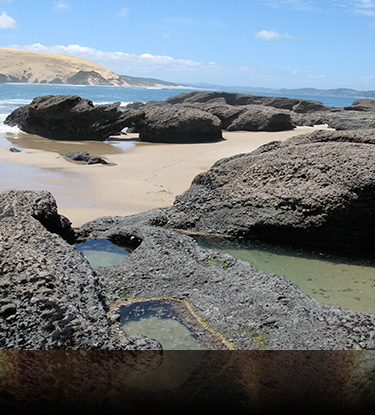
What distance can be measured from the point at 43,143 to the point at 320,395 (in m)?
13.0

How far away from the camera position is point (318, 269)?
3.97 meters

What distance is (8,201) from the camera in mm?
3850

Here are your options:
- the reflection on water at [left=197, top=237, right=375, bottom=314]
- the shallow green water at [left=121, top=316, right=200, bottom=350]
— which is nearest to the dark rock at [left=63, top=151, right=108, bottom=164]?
the reflection on water at [left=197, top=237, right=375, bottom=314]

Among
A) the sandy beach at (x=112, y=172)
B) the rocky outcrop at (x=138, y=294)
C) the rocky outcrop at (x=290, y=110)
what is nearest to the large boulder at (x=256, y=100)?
the rocky outcrop at (x=290, y=110)

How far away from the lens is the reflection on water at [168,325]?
8.39ft

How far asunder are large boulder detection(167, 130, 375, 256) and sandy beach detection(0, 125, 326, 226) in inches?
48.7

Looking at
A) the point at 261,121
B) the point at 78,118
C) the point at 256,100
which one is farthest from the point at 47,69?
the point at 261,121

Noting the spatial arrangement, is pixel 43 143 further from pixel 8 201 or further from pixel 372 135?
pixel 372 135

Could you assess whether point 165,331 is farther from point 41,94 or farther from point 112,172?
point 41,94

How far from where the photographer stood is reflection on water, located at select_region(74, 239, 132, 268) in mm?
4055

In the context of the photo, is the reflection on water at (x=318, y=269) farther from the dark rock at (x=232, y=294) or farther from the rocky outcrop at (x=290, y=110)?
the rocky outcrop at (x=290, y=110)

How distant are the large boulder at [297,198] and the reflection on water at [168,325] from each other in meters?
1.96

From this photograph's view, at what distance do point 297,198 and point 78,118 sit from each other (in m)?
11.1

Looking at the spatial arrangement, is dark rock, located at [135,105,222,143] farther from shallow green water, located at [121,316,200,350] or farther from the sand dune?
the sand dune
